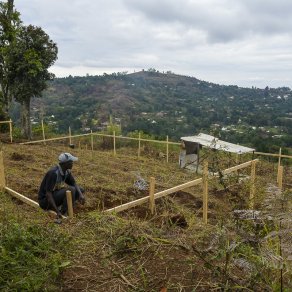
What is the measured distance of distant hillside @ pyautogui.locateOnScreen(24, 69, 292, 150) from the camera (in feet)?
131

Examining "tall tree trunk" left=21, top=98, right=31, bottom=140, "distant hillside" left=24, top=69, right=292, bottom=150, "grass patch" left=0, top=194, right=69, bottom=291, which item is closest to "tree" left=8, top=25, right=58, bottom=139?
"tall tree trunk" left=21, top=98, right=31, bottom=140

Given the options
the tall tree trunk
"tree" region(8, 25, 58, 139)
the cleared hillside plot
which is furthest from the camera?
the tall tree trunk

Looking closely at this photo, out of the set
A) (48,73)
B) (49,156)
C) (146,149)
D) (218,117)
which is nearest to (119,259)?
(49,156)

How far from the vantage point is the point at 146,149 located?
1725 centimetres

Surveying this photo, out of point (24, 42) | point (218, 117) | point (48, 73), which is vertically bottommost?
point (218, 117)

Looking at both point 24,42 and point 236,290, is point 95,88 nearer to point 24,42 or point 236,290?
point 24,42

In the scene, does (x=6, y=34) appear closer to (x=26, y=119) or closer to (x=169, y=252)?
(x=26, y=119)

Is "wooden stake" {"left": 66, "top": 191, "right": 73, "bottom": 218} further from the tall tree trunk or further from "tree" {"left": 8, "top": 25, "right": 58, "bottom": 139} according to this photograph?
the tall tree trunk

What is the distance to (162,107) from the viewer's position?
66875mm

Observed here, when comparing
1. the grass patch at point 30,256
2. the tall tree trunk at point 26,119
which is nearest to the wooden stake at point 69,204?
the grass patch at point 30,256

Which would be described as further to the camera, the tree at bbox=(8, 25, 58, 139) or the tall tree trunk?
the tall tree trunk

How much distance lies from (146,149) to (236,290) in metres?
14.7

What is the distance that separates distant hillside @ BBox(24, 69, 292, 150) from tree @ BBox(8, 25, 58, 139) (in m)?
13.3

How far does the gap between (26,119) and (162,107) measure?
165 ft
